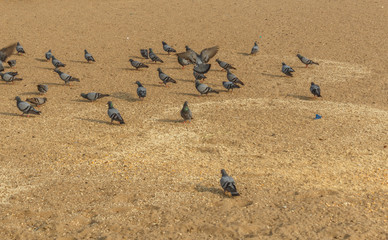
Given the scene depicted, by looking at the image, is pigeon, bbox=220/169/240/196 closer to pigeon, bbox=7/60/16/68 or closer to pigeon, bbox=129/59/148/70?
pigeon, bbox=129/59/148/70

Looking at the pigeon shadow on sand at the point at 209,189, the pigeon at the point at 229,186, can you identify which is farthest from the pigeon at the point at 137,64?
the pigeon at the point at 229,186

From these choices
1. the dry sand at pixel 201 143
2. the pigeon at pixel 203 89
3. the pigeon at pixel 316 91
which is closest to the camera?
the dry sand at pixel 201 143

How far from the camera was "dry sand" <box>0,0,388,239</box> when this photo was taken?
23.4ft

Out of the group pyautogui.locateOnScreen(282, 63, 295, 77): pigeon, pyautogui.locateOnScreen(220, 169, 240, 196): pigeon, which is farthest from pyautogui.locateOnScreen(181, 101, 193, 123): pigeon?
pyautogui.locateOnScreen(282, 63, 295, 77): pigeon

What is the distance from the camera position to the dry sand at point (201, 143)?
713 centimetres

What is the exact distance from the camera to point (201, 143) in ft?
35.8

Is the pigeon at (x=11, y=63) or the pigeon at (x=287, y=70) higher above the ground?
the pigeon at (x=287, y=70)

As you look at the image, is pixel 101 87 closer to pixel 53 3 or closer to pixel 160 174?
pixel 160 174

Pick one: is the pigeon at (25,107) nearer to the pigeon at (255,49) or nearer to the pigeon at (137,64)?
the pigeon at (137,64)

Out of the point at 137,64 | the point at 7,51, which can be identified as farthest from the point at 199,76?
the point at 7,51

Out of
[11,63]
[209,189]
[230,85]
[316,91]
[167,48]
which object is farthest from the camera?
[167,48]

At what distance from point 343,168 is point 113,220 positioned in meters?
5.53

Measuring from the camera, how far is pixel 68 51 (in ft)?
68.1

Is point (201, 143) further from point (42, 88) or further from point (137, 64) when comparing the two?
point (137, 64)
